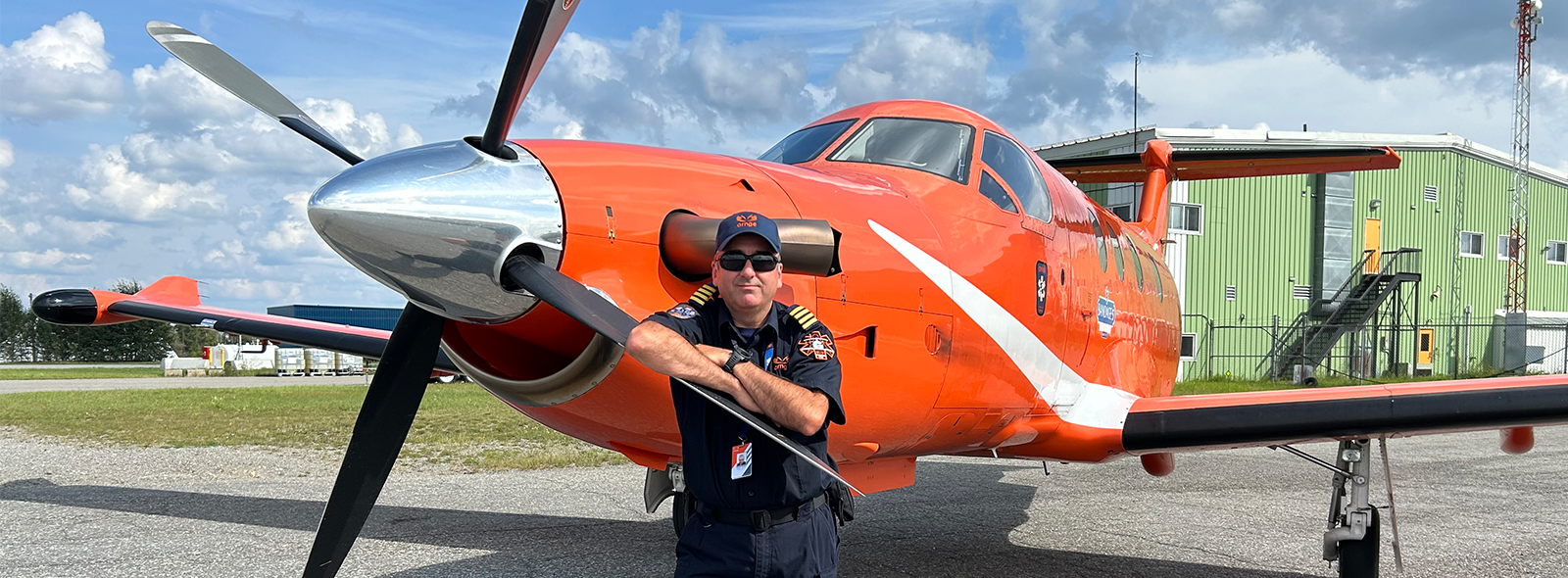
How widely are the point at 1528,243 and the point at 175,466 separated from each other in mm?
39337

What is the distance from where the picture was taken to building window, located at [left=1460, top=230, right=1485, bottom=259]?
105ft

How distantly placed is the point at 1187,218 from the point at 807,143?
82.2 feet

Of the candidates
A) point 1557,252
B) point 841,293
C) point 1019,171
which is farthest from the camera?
point 1557,252

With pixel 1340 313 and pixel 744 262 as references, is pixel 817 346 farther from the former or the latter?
pixel 1340 313

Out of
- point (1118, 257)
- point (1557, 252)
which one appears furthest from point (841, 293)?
point (1557, 252)

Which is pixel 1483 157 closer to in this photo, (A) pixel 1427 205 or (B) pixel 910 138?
(A) pixel 1427 205

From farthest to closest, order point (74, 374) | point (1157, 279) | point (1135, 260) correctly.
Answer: point (74, 374) < point (1157, 279) < point (1135, 260)

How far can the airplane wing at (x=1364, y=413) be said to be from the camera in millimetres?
5379

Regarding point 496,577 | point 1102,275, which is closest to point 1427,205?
point 1102,275

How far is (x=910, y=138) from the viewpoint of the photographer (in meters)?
5.00

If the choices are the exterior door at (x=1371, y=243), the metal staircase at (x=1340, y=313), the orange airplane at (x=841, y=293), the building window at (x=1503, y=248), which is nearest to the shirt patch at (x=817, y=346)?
the orange airplane at (x=841, y=293)

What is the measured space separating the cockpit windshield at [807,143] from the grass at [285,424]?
7.32m

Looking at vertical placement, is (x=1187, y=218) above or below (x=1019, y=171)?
above

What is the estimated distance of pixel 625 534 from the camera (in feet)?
24.3
